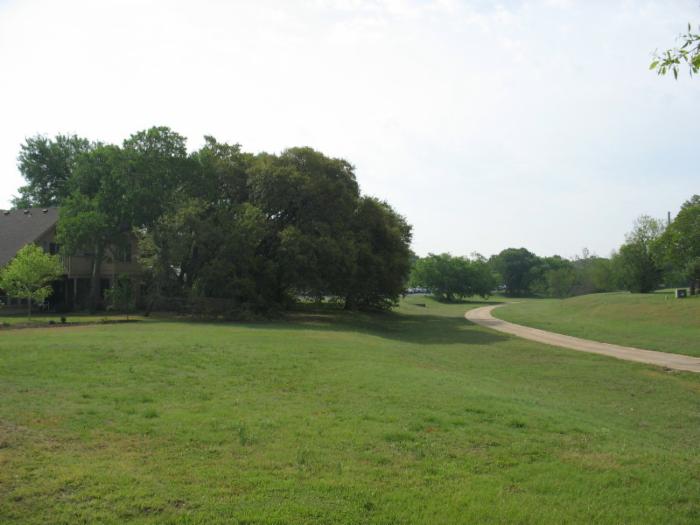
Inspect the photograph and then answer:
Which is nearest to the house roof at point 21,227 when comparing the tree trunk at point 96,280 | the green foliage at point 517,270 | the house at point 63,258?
the house at point 63,258

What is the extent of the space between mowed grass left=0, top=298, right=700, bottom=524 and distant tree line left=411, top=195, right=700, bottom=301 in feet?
42.2

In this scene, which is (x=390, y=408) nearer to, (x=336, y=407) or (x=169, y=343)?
(x=336, y=407)

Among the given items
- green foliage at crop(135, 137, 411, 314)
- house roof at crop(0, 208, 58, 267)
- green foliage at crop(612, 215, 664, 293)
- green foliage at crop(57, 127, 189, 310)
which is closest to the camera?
green foliage at crop(135, 137, 411, 314)

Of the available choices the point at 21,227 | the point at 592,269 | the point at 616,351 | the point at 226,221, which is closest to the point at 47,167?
the point at 21,227

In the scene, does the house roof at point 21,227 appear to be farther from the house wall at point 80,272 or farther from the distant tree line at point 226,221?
the distant tree line at point 226,221

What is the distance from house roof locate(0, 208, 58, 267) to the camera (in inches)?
1499

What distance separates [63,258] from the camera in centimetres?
3928

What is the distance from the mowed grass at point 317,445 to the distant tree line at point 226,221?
18616 millimetres

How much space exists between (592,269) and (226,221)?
7745 cm

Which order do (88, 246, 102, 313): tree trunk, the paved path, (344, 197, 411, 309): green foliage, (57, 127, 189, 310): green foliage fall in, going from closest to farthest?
the paved path
(57, 127, 189, 310): green foliage
(88, 246, 102, 313): tree trunk
(344, 197, 411, 309): green foliage

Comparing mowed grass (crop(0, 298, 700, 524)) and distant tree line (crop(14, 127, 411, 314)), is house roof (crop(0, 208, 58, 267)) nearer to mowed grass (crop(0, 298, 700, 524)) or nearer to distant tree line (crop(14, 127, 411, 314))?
distant tree line (crop(14, 127, 411, 314))

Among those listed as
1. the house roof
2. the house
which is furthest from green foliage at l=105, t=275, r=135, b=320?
the house roof

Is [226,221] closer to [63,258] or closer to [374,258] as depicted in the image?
[374,258]

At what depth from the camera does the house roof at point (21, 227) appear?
38062 millimetres
